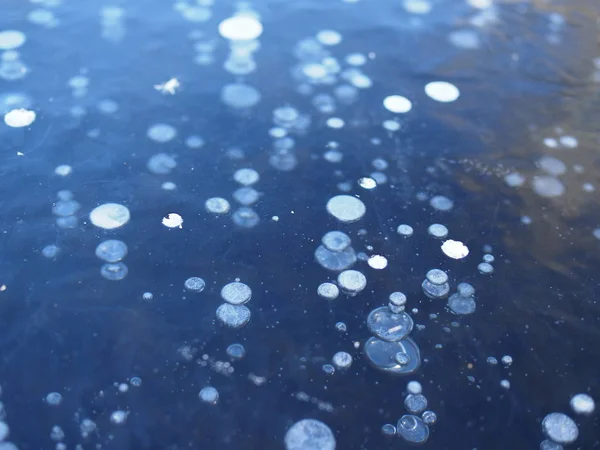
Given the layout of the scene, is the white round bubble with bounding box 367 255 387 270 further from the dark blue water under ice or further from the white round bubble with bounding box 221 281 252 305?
the white round bubble with bounding box 221 281 252 305

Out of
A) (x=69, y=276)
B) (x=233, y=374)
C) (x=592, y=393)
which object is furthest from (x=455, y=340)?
(x=69, y=276)

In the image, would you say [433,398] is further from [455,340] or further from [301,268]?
[301,268]

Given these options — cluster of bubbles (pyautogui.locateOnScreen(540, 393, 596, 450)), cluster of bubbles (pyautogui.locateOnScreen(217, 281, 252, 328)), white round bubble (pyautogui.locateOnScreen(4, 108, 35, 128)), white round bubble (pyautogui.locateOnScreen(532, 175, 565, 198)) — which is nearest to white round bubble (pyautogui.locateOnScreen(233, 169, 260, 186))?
cluster of bubbles (pyautogui.locateOnScreen(217, 281, 252, 328))

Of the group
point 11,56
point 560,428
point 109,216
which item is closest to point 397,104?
point 109,216

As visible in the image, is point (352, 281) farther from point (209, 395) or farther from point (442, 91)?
point (442, 91)

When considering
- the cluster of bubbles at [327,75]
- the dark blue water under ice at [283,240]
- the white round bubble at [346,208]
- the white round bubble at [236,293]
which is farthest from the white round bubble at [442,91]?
the white round bubble at [236,293]

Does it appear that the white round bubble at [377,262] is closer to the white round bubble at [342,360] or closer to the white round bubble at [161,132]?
the white round bubble at [342,360]
